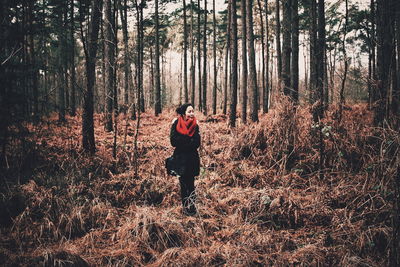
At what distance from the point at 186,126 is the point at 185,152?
18.3 inches

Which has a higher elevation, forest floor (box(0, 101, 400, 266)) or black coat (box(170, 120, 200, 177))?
black coat (box(170, 120, 200, 177))

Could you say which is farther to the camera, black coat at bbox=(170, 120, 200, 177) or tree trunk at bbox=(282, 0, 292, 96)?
tree trunk at bbox=(282, 0, 292, 96)

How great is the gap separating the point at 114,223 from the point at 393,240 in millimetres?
3765

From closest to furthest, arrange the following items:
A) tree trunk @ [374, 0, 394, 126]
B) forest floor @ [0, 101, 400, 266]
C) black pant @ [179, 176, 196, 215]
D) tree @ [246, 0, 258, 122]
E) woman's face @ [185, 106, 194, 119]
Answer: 1. forest floor @ [0, 101, 400, 266]
2. woman's face @ [185, 106, 194, 119]
3. black pant @ [179, 176, 196, 215]
4. tree trunk @ [374, 0, 394, 126]
5. tree @ [246, 0, 258, 122]

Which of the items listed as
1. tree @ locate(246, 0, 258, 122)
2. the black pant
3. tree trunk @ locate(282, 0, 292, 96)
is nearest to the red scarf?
the black pant

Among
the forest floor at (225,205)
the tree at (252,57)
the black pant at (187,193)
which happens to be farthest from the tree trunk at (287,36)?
the black pant at (187,193)

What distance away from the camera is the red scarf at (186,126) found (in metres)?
4.11

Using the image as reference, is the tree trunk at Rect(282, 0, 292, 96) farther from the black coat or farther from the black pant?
the black pant

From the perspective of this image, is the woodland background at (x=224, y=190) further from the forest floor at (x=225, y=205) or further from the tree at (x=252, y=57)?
the tree at (x=252, y=57)

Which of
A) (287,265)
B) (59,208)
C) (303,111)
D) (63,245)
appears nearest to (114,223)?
(63,245)

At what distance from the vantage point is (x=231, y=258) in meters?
2.99

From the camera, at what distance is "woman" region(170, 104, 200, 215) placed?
13.5 ft

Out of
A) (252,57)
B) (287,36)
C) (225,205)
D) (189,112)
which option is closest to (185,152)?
(189,112)

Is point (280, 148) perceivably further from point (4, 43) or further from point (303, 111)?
point (4, 43)
